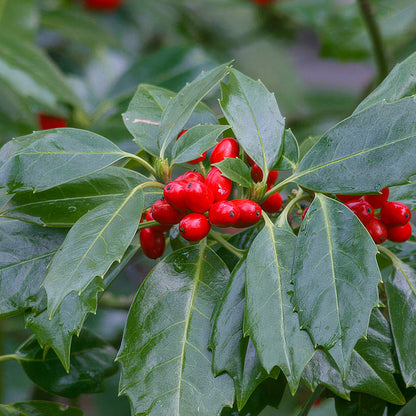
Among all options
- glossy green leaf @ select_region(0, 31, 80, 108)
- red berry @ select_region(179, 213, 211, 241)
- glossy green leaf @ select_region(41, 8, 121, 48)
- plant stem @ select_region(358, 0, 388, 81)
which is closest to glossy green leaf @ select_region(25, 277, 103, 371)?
red berry @ select_region(179, 213, 211, 241)

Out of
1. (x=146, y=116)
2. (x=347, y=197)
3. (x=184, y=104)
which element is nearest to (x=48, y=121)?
(x=146, y=116)

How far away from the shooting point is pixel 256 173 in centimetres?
67

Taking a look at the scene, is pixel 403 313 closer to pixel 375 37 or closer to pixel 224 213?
pixel 224 213

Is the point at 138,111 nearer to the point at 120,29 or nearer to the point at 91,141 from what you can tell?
the point at 91,141

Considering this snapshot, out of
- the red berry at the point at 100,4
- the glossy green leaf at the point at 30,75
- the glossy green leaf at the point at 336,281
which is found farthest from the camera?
the red berry at the point at 100,4

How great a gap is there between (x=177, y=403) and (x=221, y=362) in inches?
2.3

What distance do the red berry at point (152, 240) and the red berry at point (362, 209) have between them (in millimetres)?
227

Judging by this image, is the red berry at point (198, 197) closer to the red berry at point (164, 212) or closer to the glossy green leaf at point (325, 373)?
the red berry at point (164, 212)

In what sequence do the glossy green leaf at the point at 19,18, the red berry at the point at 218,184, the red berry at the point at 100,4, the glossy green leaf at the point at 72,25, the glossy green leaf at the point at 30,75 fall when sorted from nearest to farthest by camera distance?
the red berry at the point at 218,184 → the glossy green leaf at the point at 30,75 → the glossy green leaf at the point at 19,18 → the glossy green leaf at the point at 72,25 → the red berry at the point at 100,4

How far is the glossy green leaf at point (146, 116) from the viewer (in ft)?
2.27

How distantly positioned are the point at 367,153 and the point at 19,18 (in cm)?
105

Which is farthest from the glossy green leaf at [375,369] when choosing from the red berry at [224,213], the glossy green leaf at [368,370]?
the red berry at [224,213]

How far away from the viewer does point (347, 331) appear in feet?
1.70

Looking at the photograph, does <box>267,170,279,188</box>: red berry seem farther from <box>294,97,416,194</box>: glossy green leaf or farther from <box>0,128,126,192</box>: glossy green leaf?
<box>0,128,126,192</box>: glossy green leaf
